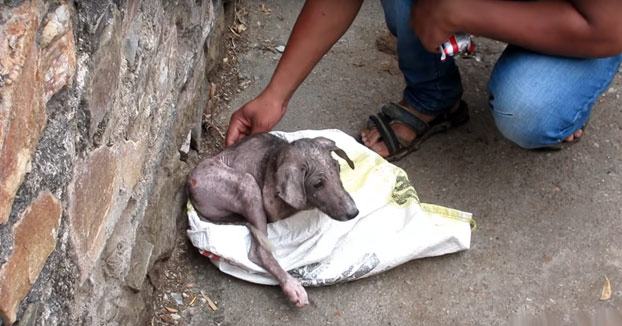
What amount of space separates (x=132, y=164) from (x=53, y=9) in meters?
0.70

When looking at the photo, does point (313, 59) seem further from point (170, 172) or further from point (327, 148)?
point (170, 172)

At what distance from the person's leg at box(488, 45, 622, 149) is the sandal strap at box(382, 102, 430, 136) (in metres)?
0.39

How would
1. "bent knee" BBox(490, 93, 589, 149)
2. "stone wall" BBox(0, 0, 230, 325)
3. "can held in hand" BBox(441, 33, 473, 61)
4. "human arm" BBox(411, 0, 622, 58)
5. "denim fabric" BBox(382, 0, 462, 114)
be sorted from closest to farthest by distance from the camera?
"stone wall" BBox(0, 0, 230, 325) < "human arm" BBox(411, 0, 622, 58) < "can held in hand" BBox(441, 33, 473, 61) < "bent knee" BBox(490, 93, 589, 149) < "denim fabric" BBox(382, 0, 462, 114)

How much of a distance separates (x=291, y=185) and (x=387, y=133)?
0.76 m

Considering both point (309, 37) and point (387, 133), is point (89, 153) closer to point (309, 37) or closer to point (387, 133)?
point (309, 37)

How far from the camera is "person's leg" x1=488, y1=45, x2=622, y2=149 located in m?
2.50

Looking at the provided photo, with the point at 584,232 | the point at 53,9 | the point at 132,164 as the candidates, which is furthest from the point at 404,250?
the point at 53,9

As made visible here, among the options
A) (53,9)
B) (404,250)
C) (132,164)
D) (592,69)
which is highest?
(53,9)

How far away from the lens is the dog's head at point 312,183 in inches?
90.7

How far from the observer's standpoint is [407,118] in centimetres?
297

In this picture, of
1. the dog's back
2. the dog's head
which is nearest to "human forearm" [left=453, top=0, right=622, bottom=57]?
the dog's head

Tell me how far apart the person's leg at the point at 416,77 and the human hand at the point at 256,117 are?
1.65 ft

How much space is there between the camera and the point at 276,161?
94.1 inches

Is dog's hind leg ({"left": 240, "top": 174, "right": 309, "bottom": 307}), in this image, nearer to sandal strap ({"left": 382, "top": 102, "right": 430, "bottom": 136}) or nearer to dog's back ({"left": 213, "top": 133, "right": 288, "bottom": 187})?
dog's back ({"left": 213, "top": 133, "right": 288, "bottom": 187})
